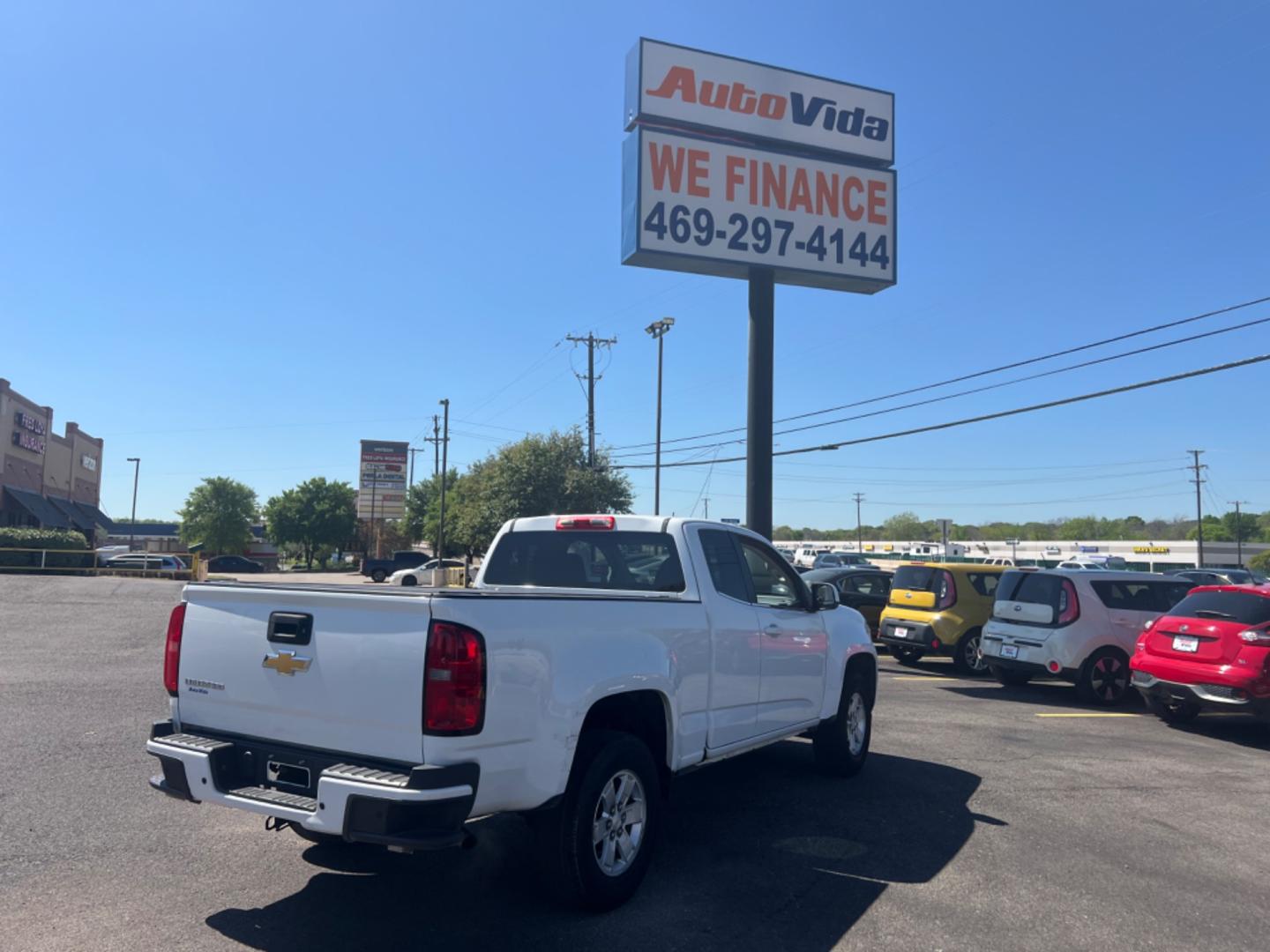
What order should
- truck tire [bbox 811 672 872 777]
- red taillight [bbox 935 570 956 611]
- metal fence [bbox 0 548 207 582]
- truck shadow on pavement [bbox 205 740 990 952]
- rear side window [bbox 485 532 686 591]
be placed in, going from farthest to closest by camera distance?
metal fence [bbox 0 548 207 582] < red taillight [bbox 935 570 956 611] < truck tire [bbox 811 672 872 777] < rear side window [bbox 485 532 686 591] < truck shadow on pavement [bbox 205 740 990 952]

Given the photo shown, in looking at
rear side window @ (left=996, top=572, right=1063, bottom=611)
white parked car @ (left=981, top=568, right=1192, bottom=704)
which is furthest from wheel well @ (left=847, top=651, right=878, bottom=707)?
rear side window @ (left=996, top=572, right=1063, bottom=611)

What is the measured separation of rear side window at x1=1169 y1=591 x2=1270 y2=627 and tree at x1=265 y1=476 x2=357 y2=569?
76.5m

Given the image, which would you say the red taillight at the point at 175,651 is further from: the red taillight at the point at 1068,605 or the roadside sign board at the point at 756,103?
the roadside sign board at the point at 756,103

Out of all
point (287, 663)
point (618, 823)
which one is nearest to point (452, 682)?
point (287, 663)

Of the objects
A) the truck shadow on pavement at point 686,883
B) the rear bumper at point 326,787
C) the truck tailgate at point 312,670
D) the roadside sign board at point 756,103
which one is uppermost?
the roadside sign board at point 756,103

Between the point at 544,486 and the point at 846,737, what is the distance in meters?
34.9

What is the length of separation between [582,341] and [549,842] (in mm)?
46193

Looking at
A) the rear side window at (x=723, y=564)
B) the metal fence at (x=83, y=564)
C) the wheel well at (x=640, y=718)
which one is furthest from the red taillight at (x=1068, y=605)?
the metal fence at (x=83, y=564)

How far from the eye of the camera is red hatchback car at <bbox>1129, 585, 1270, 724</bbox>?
927 centimetres

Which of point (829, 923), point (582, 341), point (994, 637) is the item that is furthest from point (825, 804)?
point (582, 341)

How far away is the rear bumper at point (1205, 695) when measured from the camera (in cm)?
921

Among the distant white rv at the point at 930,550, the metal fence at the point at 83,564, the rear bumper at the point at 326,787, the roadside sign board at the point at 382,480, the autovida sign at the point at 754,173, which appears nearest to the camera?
the rear bumper at the point at 326,787

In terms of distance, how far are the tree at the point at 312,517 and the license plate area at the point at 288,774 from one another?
260 ft

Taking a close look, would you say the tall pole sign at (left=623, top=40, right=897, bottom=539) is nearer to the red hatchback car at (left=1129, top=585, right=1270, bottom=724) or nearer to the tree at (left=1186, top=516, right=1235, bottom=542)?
the red hatchback car at (left=1129, top=585, right=1270, bottom=724)
